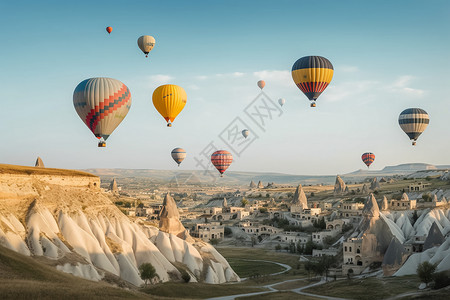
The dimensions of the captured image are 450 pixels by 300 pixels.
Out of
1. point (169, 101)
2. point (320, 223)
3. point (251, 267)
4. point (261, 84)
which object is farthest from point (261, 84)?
point (251, 267)

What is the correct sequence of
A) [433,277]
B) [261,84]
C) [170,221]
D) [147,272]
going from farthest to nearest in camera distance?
[261,84]
[170,221]
[147,272]
[433,277]

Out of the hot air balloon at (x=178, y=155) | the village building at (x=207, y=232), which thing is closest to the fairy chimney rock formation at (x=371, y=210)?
the village building at (x=207, y=232)

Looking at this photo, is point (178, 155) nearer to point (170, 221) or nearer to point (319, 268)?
point (170, 221)

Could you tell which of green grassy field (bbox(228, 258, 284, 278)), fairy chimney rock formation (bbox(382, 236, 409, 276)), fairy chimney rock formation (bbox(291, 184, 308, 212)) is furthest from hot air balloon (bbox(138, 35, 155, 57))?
fairy chimney rock formation (bbox(291, 184, 308, 212))

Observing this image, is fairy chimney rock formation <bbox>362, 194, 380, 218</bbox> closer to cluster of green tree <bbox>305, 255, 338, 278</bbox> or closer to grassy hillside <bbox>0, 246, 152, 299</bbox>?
cluster of green tree <bbox>305, 255, 338, 278</bbox>

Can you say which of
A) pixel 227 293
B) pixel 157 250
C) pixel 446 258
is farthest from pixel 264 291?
pixel 446 258

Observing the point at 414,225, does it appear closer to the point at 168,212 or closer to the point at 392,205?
the point at 392,205
